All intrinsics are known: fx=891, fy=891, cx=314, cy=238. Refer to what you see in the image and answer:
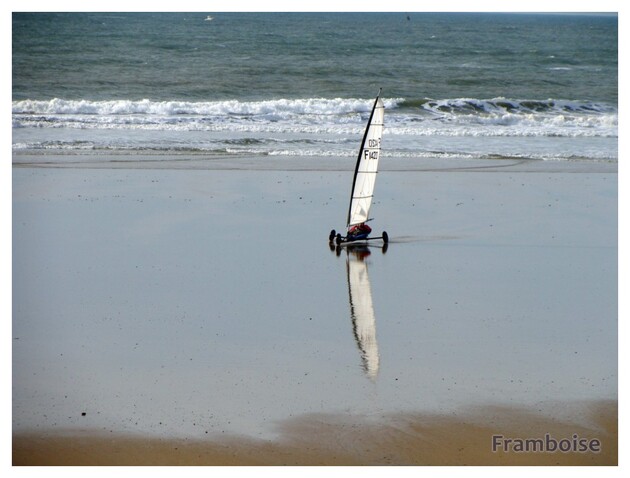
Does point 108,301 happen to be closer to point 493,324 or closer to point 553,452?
point 493,324

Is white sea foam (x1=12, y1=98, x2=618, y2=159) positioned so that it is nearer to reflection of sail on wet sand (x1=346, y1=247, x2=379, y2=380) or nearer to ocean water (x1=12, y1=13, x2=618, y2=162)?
ocean water (x1=12, y1=13, x2=618, y2=162)

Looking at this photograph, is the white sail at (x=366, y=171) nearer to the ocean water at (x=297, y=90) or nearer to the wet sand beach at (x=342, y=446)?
the ocean water at (x=297, y=90)

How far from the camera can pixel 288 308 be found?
13.2 metres

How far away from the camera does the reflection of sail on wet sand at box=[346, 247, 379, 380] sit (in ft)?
37.4

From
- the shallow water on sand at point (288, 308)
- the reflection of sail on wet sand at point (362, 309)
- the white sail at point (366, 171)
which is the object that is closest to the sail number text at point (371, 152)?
the white sail at point (366, 171)

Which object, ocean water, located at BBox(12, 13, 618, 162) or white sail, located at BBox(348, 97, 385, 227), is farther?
ocean water, located at BBox(12, 13, 618, 162)

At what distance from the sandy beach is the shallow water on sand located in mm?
40

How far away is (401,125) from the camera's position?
3653 centimetres

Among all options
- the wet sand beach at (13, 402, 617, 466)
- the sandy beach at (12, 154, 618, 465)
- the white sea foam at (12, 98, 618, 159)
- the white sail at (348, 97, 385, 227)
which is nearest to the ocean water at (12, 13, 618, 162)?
the white sea foam at (12, 98, 618, 159)

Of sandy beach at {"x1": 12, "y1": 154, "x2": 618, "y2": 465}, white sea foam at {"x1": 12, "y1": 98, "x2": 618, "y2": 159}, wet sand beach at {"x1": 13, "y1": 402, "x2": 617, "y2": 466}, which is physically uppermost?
white sea foam at {"x1": 12, "y1": 98, "x2": 618, "y2": 159}

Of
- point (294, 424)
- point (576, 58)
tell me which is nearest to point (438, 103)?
point (576, 58)

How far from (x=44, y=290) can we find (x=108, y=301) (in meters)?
1.20

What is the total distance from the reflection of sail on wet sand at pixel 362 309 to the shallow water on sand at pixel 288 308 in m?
0.04

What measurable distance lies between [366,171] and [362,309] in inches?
205
